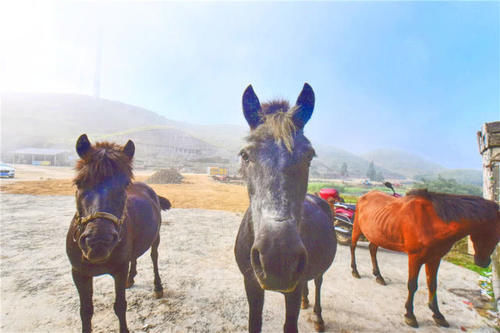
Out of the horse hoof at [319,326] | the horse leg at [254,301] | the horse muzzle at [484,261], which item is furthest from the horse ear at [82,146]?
the horse muzzle at [484,261]

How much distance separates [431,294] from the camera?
3.69 meters

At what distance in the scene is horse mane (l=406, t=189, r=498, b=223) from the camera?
140 inches

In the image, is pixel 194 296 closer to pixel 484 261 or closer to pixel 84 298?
pixel 84 298

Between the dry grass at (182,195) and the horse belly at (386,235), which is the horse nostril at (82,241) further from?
the dry grass at (182,195)

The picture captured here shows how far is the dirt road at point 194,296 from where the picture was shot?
3.36 metres

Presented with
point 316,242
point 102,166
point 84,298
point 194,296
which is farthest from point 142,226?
point 316,242

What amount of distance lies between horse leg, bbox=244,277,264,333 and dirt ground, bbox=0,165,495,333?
3.68ft

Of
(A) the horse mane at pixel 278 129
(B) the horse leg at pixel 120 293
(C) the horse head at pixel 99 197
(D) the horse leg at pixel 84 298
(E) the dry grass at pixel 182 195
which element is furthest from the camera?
(E) the dry grass at pixel 182 195

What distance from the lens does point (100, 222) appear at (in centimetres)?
226

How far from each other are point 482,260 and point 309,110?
14.1ft

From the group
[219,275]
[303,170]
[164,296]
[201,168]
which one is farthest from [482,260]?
[201,168]

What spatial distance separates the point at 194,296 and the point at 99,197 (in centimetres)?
279

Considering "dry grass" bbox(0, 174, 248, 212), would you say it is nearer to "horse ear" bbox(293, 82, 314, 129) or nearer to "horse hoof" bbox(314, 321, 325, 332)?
"horse hoof" bbox(314, 321, 325, 332)

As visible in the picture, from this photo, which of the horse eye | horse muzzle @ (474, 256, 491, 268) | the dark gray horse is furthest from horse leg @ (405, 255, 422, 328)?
the horse eye
